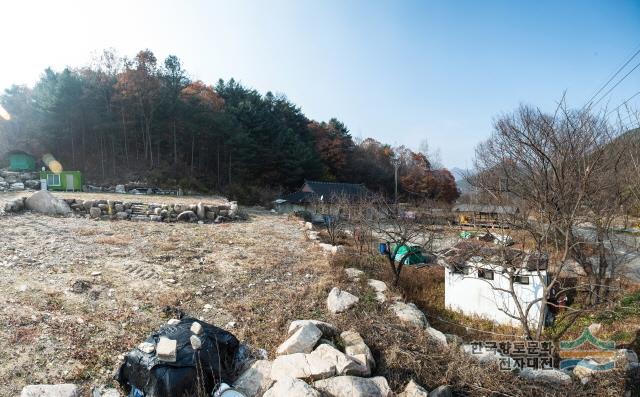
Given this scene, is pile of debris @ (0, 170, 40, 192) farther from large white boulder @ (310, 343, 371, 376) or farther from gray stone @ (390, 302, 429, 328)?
large white boulder @ (310, 343, 371, 376)

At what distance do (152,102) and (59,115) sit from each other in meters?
5.80

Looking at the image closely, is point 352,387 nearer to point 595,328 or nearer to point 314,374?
point 314,374

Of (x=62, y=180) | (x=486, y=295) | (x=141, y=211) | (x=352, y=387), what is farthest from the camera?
Result: (x=62, y=180)

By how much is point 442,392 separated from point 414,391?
0.31 meters

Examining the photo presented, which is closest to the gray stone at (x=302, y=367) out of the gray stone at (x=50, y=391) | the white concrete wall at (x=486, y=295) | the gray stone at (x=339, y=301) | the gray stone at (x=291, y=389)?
the gray stone at (x=291, y=389)

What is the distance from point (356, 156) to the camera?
36.7 m

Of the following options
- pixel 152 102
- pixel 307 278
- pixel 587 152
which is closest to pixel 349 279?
pixel 307 278

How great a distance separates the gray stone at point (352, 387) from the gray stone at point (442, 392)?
45 cm

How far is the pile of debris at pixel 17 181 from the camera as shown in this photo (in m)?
15.7

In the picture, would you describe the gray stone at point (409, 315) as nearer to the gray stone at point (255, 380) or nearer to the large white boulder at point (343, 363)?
the large white boulder at point (343, 363)

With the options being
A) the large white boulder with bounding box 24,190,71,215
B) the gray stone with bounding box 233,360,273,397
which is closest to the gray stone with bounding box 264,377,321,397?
the gray stone with bounding box 233,360,273,397

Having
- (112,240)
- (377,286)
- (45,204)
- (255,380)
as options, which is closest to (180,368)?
(255,380)

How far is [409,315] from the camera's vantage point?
15.5 ft

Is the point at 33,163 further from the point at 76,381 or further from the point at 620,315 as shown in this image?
the point at 620,315
